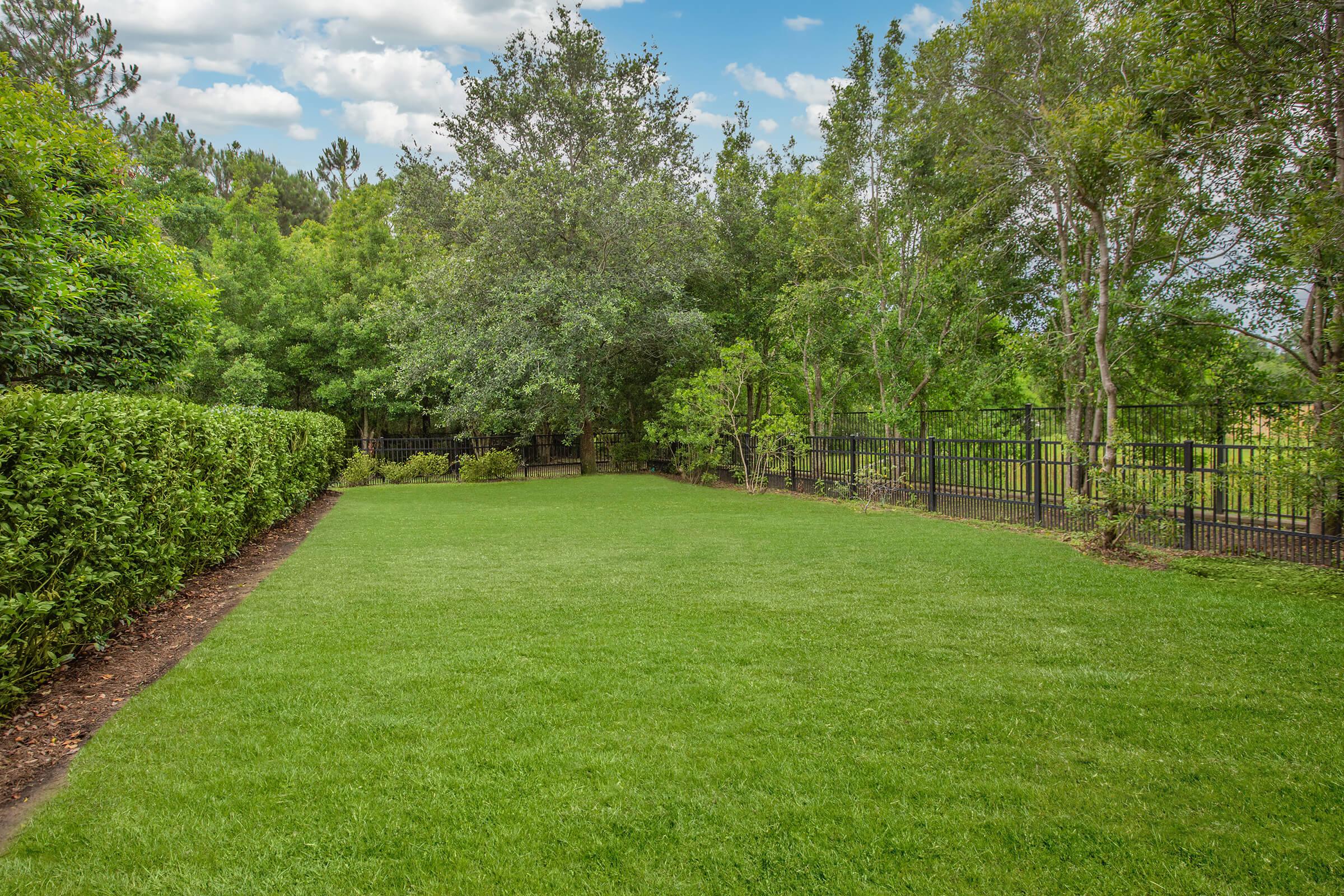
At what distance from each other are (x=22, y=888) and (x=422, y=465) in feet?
68.1

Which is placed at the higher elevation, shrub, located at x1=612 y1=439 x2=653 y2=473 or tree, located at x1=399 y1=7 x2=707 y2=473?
tree, located at x1=399 y1=7 x2=707 y2=473

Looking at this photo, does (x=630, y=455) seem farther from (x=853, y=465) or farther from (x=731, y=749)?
(x=731, y=749)

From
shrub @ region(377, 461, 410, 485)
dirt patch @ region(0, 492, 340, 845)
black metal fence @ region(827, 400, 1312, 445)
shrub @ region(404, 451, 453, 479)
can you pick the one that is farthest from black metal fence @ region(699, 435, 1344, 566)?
shrub @ region(377, 461, 410, 485)

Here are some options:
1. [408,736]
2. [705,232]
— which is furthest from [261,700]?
[705,232]

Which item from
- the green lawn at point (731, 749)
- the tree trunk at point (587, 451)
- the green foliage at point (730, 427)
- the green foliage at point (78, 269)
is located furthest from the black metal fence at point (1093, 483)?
the green foliage at point (78, 269)

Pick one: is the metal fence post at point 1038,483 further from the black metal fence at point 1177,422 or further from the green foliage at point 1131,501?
the green foliage at point 1131,501

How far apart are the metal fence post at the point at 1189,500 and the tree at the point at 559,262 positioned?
11.6 metres

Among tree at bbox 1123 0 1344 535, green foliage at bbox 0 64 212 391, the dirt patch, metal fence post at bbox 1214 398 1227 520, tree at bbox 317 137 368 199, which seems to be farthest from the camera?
tree at bbox 317 137 368 199

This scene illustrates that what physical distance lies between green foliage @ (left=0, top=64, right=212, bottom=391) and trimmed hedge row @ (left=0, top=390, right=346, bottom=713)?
7.20 ft

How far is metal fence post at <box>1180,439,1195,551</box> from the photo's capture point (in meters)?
7.80

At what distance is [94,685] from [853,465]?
39.9 feet

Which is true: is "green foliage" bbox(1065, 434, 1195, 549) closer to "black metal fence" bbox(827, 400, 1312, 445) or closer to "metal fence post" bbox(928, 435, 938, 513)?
"black metal fence" bbox(827, 400, 1312, 445)

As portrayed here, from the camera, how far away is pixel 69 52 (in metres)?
20.7

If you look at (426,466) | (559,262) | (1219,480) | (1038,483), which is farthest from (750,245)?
(1219,480)
